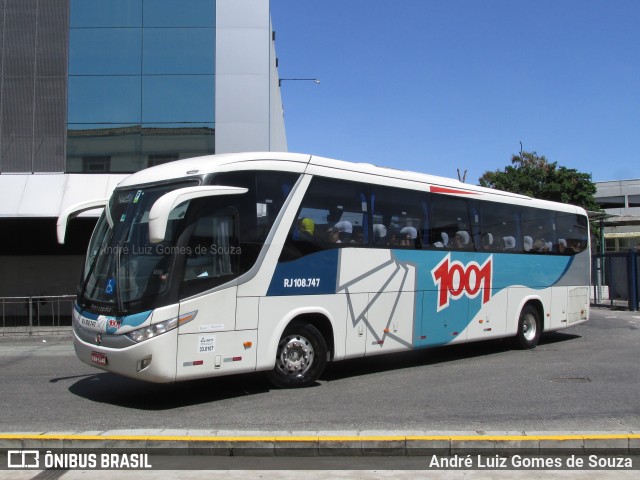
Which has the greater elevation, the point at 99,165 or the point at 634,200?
the point at 634,200

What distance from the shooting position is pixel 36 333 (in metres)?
16.3

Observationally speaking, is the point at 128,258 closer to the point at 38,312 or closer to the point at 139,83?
the point at 38,312

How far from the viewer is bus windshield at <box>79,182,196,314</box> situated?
748 centimetres

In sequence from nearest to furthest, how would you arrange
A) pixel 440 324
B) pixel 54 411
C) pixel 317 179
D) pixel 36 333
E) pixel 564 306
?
pixel 54 411, pixel 317 179, pixel 440 324, pixel 564 306, pixel 36 333

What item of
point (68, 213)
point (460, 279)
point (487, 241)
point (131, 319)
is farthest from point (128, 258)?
point (487, 241)

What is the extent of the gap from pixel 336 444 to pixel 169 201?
3.32 meters

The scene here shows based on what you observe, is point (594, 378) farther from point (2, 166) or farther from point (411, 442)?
point (2, 166)

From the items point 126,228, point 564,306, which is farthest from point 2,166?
point 564,306

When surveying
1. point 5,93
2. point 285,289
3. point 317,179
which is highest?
point 5,93

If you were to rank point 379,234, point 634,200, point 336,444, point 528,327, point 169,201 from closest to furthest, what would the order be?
point 336,444 → point 169,201 → point 379,234 → point 528,327 → point 634,200

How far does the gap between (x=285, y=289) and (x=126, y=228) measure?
7.69 feet

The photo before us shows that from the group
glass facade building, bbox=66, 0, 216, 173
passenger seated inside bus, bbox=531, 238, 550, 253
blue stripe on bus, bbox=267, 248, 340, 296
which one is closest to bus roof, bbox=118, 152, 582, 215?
blue stripe on bus, bbox=267, 248, 340, 296

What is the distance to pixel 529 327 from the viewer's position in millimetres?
13594

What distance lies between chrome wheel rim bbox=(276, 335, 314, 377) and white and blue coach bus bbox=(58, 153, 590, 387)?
21 mm
